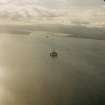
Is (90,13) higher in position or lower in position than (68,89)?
higher

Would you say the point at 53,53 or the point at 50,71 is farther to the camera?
the point at 53,53

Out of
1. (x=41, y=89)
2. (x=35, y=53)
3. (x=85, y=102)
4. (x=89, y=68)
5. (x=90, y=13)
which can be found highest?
(x=90, y=13)

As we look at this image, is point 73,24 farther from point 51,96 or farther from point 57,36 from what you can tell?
point 51,96

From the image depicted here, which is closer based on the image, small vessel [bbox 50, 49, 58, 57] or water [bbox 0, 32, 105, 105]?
water [bbox 0, 32, 105, 105]

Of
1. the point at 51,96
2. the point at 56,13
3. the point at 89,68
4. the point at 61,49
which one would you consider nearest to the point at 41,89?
the point at 51,96

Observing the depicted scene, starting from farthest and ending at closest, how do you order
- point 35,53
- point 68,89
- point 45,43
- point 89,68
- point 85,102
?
point 45,43 < point 35,53 < point 89,68 < point 68,89 < point 85,102

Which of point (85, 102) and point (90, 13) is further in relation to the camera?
point (90, 13)

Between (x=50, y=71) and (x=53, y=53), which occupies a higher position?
(x=53, y=53)

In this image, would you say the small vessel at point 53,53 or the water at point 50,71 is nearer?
the water at point 50,71
